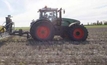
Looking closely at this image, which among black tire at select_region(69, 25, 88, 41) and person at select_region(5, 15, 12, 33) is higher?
person at select_region(5, 15, 12, 33)

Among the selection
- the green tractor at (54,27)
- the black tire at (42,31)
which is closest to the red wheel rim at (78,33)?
the green tractor at (54,27)

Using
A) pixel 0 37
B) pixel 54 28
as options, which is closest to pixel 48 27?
pixel 54 28

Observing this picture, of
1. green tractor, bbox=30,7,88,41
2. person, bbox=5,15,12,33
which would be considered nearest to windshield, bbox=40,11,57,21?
green tractor, bbox=30,7,88,41

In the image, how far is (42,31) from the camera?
46.2 feet

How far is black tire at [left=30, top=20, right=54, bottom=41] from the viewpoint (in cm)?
1402

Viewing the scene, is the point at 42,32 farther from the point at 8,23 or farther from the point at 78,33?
the point at 8,23

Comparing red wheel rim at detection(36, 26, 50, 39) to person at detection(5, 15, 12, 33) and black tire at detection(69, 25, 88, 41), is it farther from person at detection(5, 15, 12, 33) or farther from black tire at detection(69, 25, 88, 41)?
person at detection(5, 15, 12, 33)

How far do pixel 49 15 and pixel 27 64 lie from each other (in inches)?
320

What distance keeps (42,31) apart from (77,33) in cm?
238

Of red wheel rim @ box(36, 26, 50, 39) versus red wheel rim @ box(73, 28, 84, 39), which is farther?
red wheel rim @ box(73, 28, 84, 39)

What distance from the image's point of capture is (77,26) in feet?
47.2

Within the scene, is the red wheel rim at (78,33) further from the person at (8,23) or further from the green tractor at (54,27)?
the person at (8,23)

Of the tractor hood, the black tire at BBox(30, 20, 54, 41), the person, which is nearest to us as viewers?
the black tire at BBox(30, 20, 54, 41)

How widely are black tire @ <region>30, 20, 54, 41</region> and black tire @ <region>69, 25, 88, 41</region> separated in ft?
4.34
